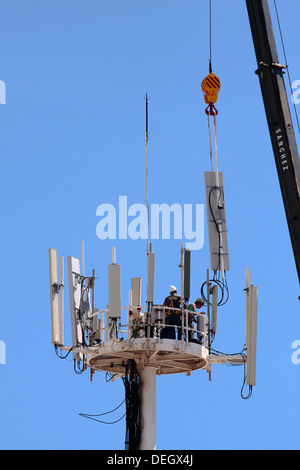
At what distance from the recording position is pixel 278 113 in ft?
225

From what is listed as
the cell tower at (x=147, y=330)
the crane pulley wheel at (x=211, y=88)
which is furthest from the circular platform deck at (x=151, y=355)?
the crane pulley wheel at (x=211, y=88)

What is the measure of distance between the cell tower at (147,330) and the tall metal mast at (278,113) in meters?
4.02

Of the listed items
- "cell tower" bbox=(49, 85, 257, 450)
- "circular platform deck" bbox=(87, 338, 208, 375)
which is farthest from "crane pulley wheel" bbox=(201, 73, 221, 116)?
"circular platform deck" bbox=(87, 338, 208, 375)

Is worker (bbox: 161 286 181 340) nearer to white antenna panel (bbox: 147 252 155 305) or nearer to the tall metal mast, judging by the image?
white antenna panel (bbox: 147 252 155 305)

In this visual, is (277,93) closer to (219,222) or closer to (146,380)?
(219,222)

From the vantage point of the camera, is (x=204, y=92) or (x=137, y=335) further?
(x=204, y=92)

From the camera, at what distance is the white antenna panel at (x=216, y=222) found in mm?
71875

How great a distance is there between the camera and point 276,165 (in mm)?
68188

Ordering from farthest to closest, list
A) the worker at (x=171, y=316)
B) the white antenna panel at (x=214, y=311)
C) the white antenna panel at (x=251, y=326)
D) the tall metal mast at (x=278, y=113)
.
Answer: the white antenna panel at (x=214, y=311)
the white antenna panel at (x=251, y=326)
the worker at (x=171, y=316)
the tall metal mast at (x=278, y=113)

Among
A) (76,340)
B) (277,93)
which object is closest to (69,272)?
(76,340)

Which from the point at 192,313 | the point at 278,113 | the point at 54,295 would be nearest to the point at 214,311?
the point at 192,313

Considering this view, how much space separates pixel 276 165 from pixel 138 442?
46.9ft

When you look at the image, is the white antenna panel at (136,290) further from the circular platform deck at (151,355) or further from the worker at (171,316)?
the worker at (171,316)

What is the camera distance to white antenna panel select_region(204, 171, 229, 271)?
71875mm
